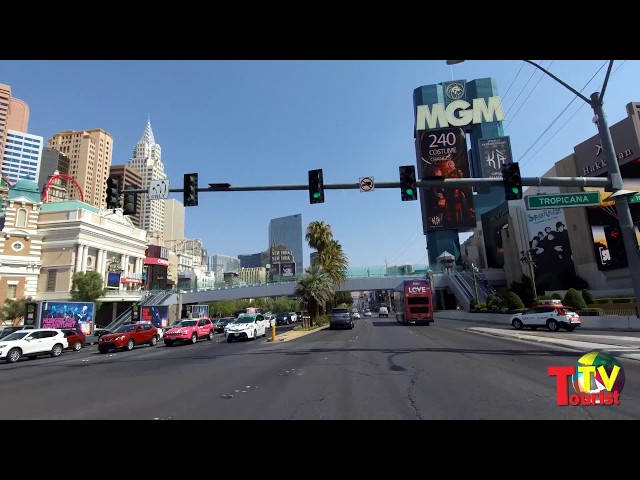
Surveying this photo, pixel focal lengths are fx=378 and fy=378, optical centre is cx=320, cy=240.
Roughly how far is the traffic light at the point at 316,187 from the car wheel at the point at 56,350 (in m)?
18.9

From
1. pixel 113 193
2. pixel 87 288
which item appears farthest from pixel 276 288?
pixel 113 193

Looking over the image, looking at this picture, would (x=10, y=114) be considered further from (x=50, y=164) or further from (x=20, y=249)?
(x=20, y=249)

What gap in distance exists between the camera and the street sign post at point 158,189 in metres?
14.2

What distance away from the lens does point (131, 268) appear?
6488cm

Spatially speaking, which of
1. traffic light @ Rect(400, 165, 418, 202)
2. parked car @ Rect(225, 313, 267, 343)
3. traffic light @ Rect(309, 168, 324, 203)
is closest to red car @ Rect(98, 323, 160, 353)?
parked car @ Rect(225, 313, 267, 343)

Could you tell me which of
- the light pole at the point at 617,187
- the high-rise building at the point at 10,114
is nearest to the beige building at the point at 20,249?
the light pole at the point at 617,187

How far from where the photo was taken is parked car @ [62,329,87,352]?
2438cm

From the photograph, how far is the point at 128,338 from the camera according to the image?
2341 centimetres

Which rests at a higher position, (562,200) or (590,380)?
(562,200)

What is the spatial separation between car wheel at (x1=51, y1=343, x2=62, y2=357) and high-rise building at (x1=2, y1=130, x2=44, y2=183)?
15117cm

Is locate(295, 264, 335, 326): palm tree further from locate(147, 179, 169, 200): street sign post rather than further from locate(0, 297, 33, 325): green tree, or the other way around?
locate(0, 297, 33, 325): green tree

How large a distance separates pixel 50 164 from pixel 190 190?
169045 millimetres
